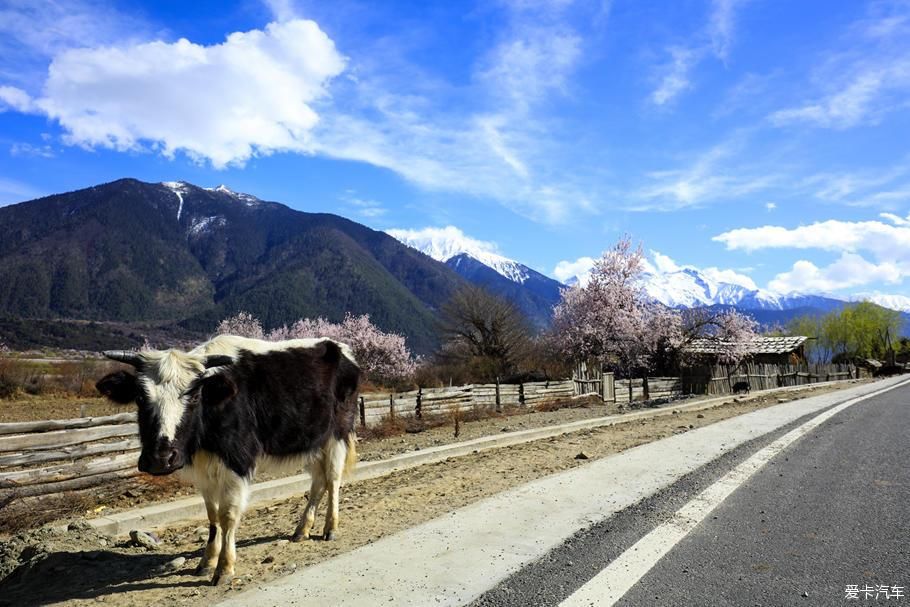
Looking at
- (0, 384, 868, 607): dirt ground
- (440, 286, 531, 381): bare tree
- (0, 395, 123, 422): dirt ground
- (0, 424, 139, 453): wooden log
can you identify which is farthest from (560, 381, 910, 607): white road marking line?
(440, 286, 531, 381): bare tree

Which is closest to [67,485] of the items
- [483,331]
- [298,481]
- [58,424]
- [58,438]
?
[58,438]

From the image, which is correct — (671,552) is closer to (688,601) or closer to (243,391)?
(688,601)

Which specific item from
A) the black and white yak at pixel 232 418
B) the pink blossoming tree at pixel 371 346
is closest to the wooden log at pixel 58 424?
the black and white yak at pixel 232 418

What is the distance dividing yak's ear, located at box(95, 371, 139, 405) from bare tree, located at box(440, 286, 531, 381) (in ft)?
124

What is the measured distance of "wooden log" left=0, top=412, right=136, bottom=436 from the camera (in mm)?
8033

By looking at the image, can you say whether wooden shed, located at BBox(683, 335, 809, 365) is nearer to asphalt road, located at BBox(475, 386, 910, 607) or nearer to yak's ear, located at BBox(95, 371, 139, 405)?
asphalt road, located at BBox(475, 386, 910, 607)

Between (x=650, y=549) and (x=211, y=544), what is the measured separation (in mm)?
3628

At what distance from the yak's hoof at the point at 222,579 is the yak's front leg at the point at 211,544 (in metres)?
0.28

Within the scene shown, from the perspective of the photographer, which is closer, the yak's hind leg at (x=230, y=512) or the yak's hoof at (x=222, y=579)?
the yak's hoof at (x=222, y=579)

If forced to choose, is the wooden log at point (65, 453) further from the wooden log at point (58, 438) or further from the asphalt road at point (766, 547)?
the asphalt road at point (766, 547)

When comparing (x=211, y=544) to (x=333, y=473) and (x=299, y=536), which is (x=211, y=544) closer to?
(x=299, y=536)

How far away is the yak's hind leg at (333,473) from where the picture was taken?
5895 millimetres

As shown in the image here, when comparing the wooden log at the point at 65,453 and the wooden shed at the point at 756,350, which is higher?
the wooden shed at the point at 756,350

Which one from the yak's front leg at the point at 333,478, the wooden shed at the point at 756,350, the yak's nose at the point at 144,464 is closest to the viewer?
the yak's nose at the point at 144,464
